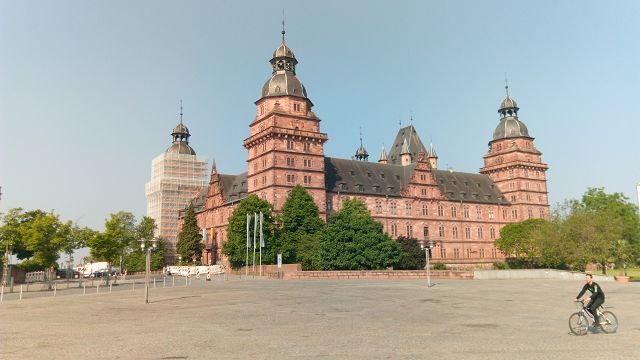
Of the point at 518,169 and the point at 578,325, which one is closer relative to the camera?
the point at 578,325

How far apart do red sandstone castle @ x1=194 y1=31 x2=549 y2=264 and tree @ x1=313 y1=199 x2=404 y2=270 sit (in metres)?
15.9

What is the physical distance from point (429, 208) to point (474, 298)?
6787 cm

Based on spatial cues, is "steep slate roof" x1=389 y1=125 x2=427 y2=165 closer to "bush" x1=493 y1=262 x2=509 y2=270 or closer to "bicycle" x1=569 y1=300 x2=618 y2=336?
"bush" x1=493 y1=262 x2=509 y2=270

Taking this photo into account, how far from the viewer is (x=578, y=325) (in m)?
15.9

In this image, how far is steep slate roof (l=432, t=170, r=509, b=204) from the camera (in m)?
102

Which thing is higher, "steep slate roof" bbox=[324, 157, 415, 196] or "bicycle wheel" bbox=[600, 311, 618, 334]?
"steep slate roof" bbox=[324, 157, 415, 196]

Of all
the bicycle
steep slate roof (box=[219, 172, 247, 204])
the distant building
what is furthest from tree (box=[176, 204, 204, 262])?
the bicycle

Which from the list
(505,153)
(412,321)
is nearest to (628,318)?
(412,321)

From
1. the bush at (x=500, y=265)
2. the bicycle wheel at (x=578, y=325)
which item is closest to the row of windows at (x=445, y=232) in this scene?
the bush at (x=500, y=265)

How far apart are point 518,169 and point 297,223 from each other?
55.7 m

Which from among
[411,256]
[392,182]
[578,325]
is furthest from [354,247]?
[578,325]

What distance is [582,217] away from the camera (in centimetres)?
6450

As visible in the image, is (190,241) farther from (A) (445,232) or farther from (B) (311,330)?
Answer: (B) (311,330)

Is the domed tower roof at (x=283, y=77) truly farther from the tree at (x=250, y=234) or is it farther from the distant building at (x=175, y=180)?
the distant building at (x=175, y=180)
